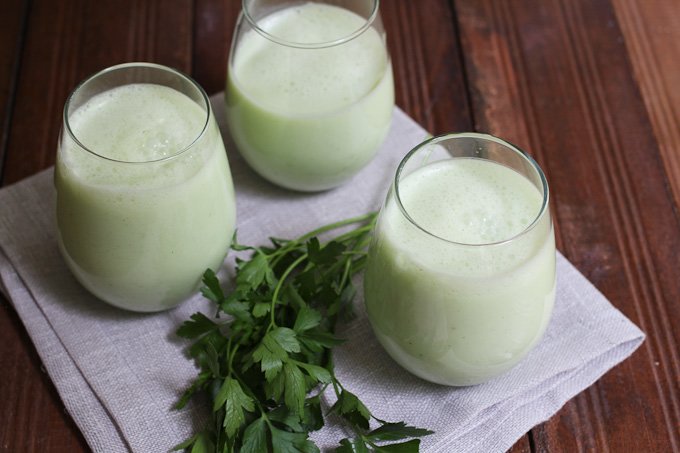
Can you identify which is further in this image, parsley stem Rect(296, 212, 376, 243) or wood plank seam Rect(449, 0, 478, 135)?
wood plank seam Rect(449, 0, 478, 135)

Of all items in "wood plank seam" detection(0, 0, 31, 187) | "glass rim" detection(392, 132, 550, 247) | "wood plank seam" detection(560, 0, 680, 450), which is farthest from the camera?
"wood plank seam" detection(0, 0, 31, 187)

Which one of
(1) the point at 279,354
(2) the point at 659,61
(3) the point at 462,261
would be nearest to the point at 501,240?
(3) the point at 462,261

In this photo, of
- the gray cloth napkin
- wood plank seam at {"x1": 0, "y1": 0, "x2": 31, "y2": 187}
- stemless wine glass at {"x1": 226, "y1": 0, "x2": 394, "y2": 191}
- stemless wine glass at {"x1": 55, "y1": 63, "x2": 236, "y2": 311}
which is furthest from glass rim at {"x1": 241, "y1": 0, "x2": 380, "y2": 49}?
wood plank seam at {"x1": 0, "y1": 0, "x2": 31, "y2": 187}

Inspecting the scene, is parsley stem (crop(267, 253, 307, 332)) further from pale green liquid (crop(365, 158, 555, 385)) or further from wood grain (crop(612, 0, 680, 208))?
wood grain (crop(612, 0, 680, 208))

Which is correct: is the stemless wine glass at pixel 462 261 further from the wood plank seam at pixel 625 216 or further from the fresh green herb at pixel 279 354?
the wood plank seam at pixel 625 216

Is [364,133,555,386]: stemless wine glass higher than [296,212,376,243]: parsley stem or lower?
higher

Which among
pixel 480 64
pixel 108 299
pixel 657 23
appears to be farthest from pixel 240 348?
pixel 657 23
